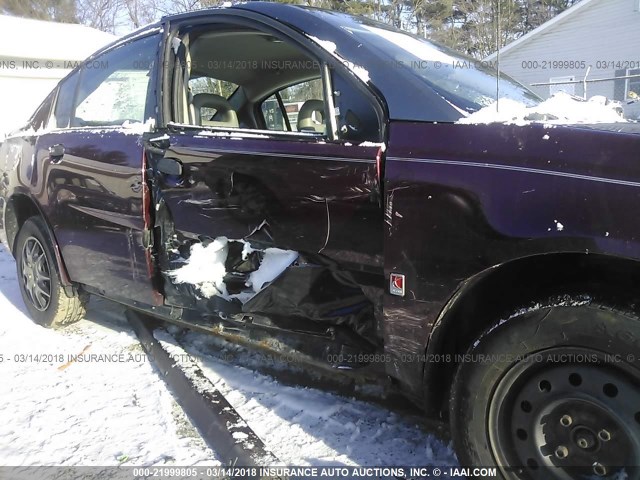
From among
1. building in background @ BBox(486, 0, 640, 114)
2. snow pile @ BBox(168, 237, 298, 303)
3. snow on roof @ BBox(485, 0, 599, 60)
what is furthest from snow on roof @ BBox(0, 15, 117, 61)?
snow pile @ BBox(168, 237, 298, 303)

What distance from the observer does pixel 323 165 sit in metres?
2.23

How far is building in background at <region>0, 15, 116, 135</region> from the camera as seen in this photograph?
62.4ft

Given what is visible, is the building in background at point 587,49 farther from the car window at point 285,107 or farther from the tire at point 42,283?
the tire at point 42,283

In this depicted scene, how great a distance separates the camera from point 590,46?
1806 cm

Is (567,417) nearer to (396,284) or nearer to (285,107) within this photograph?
(396,284)

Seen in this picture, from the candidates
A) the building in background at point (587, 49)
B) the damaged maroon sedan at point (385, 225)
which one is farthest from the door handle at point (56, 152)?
the building in background at point (587, 49)

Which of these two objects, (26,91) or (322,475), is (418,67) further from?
(26,91)

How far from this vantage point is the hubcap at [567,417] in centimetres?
167

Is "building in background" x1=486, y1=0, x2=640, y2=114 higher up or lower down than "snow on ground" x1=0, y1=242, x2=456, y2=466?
higher up

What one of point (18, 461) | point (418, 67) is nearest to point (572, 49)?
point (418, 67)

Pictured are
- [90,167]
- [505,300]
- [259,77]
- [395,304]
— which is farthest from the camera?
Answer: [259,77]

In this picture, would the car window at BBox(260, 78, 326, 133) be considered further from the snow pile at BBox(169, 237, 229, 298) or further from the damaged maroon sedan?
the snow pile at BBox(169, 237, 229, 298)

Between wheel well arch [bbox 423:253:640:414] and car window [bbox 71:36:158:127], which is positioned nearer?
wheel well arch [bbox 423:253:640:414]

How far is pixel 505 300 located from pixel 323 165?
86 centimetres
